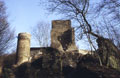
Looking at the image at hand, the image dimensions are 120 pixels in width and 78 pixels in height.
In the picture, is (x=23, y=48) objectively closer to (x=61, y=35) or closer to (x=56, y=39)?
(x=56, y=39)

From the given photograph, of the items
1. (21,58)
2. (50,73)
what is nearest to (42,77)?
(50,73)

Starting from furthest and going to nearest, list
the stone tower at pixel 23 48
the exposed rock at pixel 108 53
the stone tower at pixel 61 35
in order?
the stone tower at pixel 61 35
the stone tower at pixel 23 48
the exposed rock at pixel 108 53

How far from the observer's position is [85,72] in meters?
11.3

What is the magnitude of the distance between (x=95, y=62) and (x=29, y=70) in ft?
24.9

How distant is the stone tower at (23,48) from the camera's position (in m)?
23.6

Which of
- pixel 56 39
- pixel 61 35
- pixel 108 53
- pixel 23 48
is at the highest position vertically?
pixel 61 35

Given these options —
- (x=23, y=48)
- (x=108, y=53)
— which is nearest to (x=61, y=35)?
(x=23, y=48)

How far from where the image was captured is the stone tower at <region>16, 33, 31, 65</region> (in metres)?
23.6

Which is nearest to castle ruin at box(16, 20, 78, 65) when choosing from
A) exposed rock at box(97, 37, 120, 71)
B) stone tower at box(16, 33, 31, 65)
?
stone tower at box(16, 33, 31, 65)

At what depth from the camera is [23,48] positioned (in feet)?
79.3

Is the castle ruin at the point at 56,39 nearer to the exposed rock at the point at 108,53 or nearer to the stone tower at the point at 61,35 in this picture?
the stone tower at the point at 61,35

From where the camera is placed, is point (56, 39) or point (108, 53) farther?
point (56, 39)

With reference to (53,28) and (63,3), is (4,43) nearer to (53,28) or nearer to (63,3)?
(63,3)

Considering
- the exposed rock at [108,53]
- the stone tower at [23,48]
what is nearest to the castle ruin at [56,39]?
the stone tower at [23,48]
